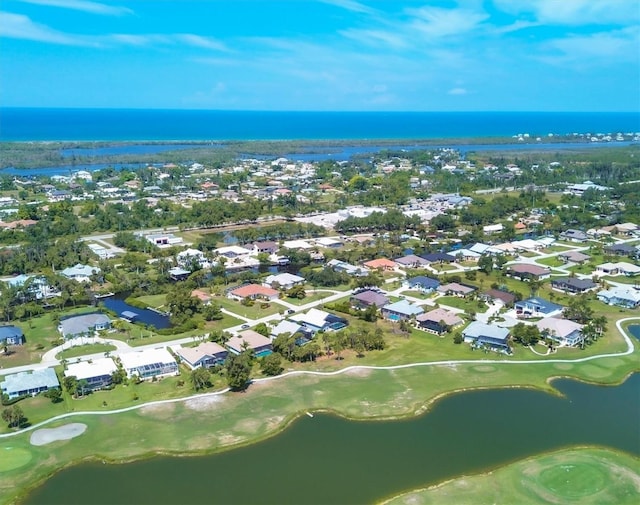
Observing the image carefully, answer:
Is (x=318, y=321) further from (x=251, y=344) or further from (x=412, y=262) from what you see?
(x=412, y=262)

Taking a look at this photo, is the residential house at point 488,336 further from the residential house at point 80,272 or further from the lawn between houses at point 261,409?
the residential house at point 80,272

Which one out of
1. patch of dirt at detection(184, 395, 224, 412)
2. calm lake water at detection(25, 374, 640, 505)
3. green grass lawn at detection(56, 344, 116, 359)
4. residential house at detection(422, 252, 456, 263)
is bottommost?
calm lake water at detection(25, 374, 640, 505)

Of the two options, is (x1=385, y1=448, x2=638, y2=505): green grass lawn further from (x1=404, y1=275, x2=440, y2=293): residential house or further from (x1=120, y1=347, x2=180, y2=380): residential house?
(x1=404, y1=275, x2=440, y2=293): residential house

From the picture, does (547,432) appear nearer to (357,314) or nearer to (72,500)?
(357,314)

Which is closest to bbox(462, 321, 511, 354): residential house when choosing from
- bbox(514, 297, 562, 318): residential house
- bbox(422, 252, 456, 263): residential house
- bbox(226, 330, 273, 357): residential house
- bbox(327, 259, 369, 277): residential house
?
bbox(514, 297, 562, 318): residential house

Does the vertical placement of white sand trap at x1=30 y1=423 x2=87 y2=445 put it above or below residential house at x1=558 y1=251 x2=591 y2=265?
below

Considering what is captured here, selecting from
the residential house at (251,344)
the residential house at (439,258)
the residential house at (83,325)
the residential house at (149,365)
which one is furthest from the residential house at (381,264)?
the residential house at (149,365)
